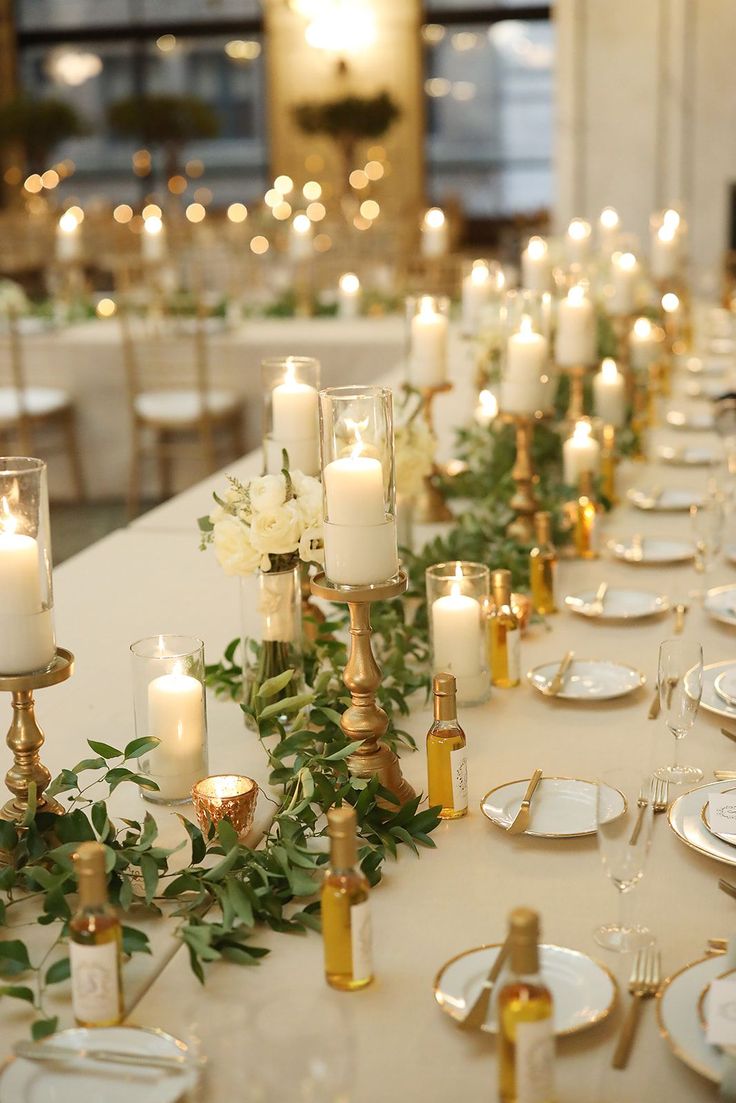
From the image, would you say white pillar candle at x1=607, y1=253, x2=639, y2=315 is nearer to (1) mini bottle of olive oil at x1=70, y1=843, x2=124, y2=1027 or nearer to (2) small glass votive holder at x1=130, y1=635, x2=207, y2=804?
(2) small glass votive holder at x1=130, y1=635, x2=207, y2=804

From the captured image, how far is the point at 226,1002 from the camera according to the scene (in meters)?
1.27

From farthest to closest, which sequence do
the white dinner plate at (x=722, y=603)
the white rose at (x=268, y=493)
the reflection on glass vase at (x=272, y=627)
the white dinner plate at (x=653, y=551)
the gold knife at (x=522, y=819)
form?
the white dinner plate at (x=653, y=551) < the white dinner plate at (x=722, y=603) < the reflection on glass vase at (x=272, y=627) < the white rose at (x=268, y=493) < the gold knife at (x=522, y=819)

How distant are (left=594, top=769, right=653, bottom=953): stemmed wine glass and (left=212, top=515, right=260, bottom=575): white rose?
0.61 m

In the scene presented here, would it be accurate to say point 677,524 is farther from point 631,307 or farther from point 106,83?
point 106,83

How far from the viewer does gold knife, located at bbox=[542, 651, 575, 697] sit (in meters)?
2.00

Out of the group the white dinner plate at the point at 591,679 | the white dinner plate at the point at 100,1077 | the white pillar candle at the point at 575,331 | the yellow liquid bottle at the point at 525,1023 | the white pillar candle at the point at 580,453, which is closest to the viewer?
the yellow liquid bottle at the point at 525,1023

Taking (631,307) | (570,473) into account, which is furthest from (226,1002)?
(631,307)

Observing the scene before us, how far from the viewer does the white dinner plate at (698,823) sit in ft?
4.88

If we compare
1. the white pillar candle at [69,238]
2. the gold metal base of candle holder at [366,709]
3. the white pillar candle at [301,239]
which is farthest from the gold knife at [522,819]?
the white pillar candle at [69,238]

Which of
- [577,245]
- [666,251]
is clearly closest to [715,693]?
[577,245]

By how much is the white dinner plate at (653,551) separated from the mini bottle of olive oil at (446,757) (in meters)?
1.15

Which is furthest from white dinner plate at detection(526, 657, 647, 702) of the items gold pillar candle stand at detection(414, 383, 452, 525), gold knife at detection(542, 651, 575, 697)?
gold pillar candle stand at detection(414, 383, 452, 525)

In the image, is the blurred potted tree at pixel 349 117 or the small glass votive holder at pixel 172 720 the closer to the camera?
the small glass votive holder at pixel 172 720

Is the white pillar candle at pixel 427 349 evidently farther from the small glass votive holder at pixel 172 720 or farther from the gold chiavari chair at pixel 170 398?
the gold chiavari chair at pixel 170 398
